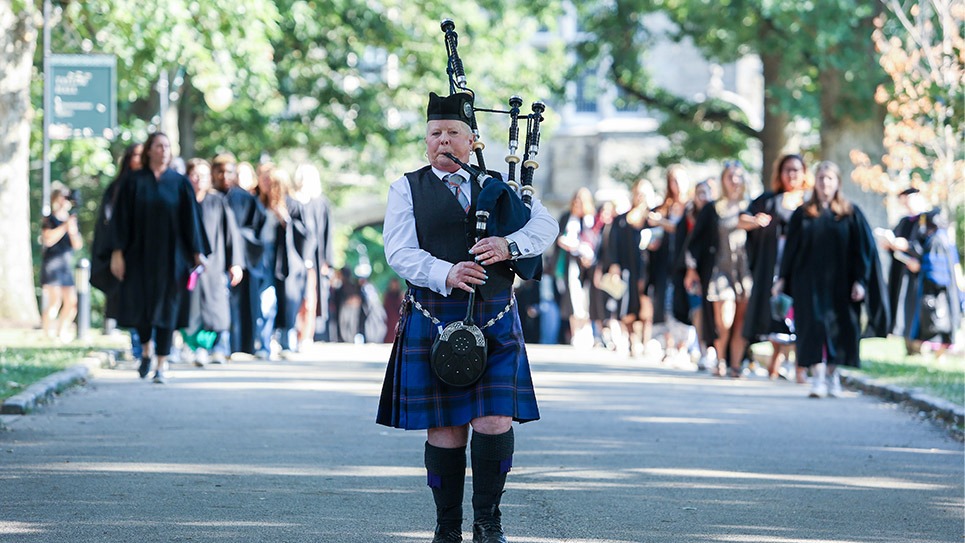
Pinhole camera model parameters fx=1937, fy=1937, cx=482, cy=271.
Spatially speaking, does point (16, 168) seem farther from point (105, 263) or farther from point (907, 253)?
point (907, 253)

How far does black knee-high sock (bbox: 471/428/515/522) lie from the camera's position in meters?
6.70

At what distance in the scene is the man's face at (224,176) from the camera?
17.9 metres

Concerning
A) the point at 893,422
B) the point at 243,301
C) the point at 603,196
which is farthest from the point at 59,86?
the point at 603,196

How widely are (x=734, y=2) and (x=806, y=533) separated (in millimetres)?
21007

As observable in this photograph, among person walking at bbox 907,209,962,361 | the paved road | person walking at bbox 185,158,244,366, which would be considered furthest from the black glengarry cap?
person walking at bbox 907,209,962,361

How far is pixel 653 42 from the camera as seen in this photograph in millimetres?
33406

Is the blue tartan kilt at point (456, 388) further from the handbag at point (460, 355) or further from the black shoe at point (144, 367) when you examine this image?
the black shoe at point (144, 367)

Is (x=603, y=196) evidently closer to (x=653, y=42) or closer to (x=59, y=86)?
(x=653, y=42)

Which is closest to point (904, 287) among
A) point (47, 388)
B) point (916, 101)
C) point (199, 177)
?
point (916, 101)

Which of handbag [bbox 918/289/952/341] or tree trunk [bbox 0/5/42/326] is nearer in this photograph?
handbag [bbox 918/289/952/341]

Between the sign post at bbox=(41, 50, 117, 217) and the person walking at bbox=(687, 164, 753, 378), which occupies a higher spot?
the sign post at bbox=(41, 50, 117, 217)

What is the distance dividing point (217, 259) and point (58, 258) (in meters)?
6.28

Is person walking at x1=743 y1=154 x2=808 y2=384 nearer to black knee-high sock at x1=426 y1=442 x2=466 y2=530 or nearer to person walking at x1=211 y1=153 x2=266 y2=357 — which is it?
person walking at x1=211 y1=153 x2=266 y2=357

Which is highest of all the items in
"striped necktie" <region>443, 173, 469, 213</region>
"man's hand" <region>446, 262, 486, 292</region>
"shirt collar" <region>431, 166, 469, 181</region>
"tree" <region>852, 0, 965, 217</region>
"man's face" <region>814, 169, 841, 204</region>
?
"tree" <region>852, 0, 965, 217</region>
